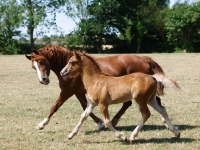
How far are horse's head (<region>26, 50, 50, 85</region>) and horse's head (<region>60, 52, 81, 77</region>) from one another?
827 mm

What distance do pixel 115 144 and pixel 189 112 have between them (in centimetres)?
397

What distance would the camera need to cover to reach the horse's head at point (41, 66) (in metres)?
8.59

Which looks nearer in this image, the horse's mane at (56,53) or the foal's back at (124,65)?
the horse's mane at (56,53)

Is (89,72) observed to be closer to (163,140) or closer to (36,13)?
(163,140)

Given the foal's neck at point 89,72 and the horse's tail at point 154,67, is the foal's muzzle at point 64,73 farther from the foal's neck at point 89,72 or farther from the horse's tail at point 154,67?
the horse's tail at point 154,67

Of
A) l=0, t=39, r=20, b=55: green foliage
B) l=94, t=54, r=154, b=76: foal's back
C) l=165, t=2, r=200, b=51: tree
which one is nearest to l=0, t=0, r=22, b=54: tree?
l=0, t=39, r=20, b=55: green foliage

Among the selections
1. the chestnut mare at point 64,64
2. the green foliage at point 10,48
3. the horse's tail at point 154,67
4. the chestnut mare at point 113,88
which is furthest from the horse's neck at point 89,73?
the green foliage at point 10,48

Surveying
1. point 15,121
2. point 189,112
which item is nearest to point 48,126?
point 15,121

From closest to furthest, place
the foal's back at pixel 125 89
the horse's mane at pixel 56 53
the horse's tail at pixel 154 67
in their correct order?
the foal's back at pixel 125 89, the horse's mane at pixel 56 53, the horse's tail at pixel 154 67

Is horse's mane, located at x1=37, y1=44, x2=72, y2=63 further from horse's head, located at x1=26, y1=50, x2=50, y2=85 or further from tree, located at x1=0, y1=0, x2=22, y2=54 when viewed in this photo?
tree, located at x1=0, y1=0, x2=22, y2=54

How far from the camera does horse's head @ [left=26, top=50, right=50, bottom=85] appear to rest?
859cm

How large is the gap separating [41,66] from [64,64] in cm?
68

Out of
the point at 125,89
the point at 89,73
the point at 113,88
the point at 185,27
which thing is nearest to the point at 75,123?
the point at 89,73

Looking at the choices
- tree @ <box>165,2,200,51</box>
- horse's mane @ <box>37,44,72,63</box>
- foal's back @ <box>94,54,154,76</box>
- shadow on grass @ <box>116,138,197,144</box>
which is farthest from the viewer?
tree @ <box>165,2,200,51</box>
